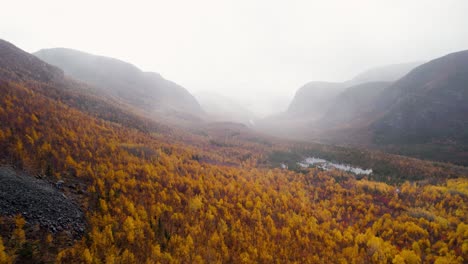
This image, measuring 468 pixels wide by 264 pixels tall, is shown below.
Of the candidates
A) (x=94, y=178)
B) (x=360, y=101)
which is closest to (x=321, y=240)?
(x=94, y=178)

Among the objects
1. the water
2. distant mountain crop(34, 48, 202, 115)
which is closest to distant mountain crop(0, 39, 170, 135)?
distant mountain crop(34, 48, 202, 115)

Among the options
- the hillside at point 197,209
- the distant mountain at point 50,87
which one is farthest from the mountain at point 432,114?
the distant mountain at point 50,87

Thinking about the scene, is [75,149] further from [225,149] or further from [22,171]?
[225,149]

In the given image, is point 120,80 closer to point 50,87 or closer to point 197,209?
point 50,87

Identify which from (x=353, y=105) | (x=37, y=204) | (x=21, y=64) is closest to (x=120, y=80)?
(x=21, y=64)

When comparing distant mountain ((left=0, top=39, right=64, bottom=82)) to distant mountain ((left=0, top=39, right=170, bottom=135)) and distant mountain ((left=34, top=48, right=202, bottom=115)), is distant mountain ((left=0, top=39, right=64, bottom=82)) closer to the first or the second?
distant mountain ((left=0, top=39, right=170, bottom=135))

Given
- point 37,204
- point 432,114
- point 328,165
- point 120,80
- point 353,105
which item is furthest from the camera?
point 353,105
